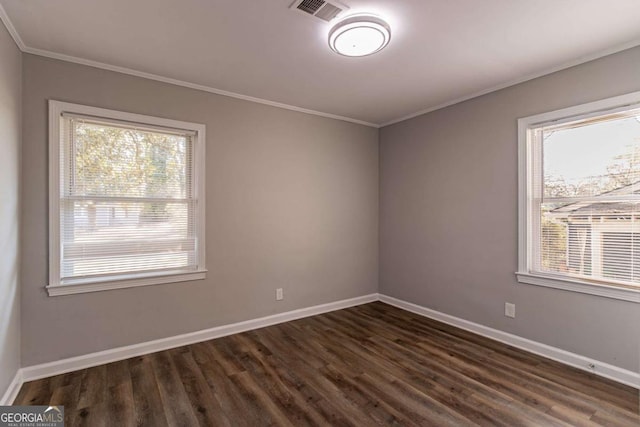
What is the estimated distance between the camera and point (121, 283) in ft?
9.18

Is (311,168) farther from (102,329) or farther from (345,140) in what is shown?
(102,329)

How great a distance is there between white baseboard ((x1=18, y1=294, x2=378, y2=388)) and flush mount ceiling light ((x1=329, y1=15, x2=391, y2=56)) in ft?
9.30

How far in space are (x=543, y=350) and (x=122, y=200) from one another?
399 centimetres

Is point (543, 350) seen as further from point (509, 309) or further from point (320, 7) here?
point (320, 7)

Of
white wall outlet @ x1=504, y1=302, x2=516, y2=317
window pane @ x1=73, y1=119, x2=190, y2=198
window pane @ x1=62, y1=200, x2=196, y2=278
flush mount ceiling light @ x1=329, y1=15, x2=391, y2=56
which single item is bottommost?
white wall outlet @ x1=504, y1=302, x2=516, y2=317

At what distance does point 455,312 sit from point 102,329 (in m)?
3.52

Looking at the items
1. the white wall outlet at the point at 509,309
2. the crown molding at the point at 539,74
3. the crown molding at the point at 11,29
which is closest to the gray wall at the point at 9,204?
the crown molding at the point at 11,29

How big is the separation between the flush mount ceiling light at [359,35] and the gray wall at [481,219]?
5.35 feet

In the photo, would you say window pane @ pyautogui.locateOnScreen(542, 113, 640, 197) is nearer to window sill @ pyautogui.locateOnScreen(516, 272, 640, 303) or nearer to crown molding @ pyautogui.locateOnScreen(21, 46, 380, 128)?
window sill @ pyautogui.locateOnScreen(516, 272, 640, 303)

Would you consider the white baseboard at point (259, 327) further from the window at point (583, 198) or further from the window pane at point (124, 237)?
the window pane at point (124, 237)

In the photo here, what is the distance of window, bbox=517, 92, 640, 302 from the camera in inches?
94.7

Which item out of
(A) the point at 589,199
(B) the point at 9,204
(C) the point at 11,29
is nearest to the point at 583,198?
(A) the point at 589,199

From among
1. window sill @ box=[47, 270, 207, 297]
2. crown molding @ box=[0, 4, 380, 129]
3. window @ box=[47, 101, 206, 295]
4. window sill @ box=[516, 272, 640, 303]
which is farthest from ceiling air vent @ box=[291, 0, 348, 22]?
window sill @ box=[516, 272, 640, 303]

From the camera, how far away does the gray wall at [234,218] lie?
2.49m
